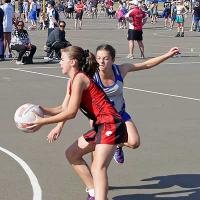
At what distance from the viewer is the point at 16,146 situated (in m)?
9.66

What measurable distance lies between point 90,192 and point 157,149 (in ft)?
9.99

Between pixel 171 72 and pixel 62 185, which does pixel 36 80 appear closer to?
pixel 171 72

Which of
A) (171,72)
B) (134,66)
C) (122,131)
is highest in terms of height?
(134,66)

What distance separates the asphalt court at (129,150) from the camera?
293 inches

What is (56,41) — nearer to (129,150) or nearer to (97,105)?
(129,150)

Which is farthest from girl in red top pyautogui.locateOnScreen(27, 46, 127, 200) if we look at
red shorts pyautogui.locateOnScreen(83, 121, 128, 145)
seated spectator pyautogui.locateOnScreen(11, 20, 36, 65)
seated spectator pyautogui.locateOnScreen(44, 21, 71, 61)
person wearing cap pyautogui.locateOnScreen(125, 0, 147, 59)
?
person wearing cap pyautogui.locateOnScreen(125, 0, 147, 59)

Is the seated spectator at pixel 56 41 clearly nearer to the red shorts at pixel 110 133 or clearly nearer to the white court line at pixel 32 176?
the white court line at pixel 32 176

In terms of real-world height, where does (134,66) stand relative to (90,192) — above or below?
above

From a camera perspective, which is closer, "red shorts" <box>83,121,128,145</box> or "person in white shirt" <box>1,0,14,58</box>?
"red shorts" <box>83,121,128,145</box>

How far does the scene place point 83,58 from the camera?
6.17 meters

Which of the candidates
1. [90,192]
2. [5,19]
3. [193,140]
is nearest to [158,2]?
[5,19]

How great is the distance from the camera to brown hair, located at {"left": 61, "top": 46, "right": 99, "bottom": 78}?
20.0ft

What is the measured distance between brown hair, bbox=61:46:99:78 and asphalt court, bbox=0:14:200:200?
5.35 feet

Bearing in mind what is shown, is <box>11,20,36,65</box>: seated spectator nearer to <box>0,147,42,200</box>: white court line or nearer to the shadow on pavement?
<box>0,147,42,200</box>: white court line
